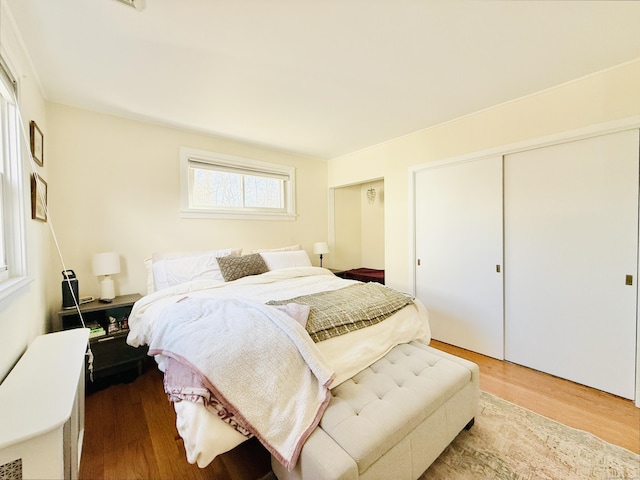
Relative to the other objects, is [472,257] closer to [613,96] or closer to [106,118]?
[613,96]

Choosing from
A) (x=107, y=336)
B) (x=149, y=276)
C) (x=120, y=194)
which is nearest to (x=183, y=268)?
(x=149, y=276)

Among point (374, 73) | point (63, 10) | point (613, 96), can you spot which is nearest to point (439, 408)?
point (374, 73)

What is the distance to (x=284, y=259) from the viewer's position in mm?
3143

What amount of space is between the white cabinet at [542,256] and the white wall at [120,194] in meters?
2.55

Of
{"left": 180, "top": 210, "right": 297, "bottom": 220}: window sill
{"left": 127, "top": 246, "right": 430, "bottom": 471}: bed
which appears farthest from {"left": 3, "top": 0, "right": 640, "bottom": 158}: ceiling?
{"left": 127, "top": 246, "right": 430, "bottom": 471}: bed

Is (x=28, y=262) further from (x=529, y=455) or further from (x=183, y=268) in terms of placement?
(x=529, y=455)

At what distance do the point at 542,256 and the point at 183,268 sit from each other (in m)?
3.23

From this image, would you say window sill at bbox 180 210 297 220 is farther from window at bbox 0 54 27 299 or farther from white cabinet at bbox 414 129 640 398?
white cabinet at bbox 414 129 640 398

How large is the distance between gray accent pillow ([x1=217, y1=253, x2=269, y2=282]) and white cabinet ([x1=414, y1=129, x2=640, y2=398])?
190cm

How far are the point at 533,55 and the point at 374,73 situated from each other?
1.02 metres

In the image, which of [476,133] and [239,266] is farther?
[239,266]

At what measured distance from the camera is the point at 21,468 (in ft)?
2.68

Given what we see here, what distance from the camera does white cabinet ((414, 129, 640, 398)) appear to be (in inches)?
76.9

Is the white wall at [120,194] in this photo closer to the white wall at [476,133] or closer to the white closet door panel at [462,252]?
the white wall at [476,133]
